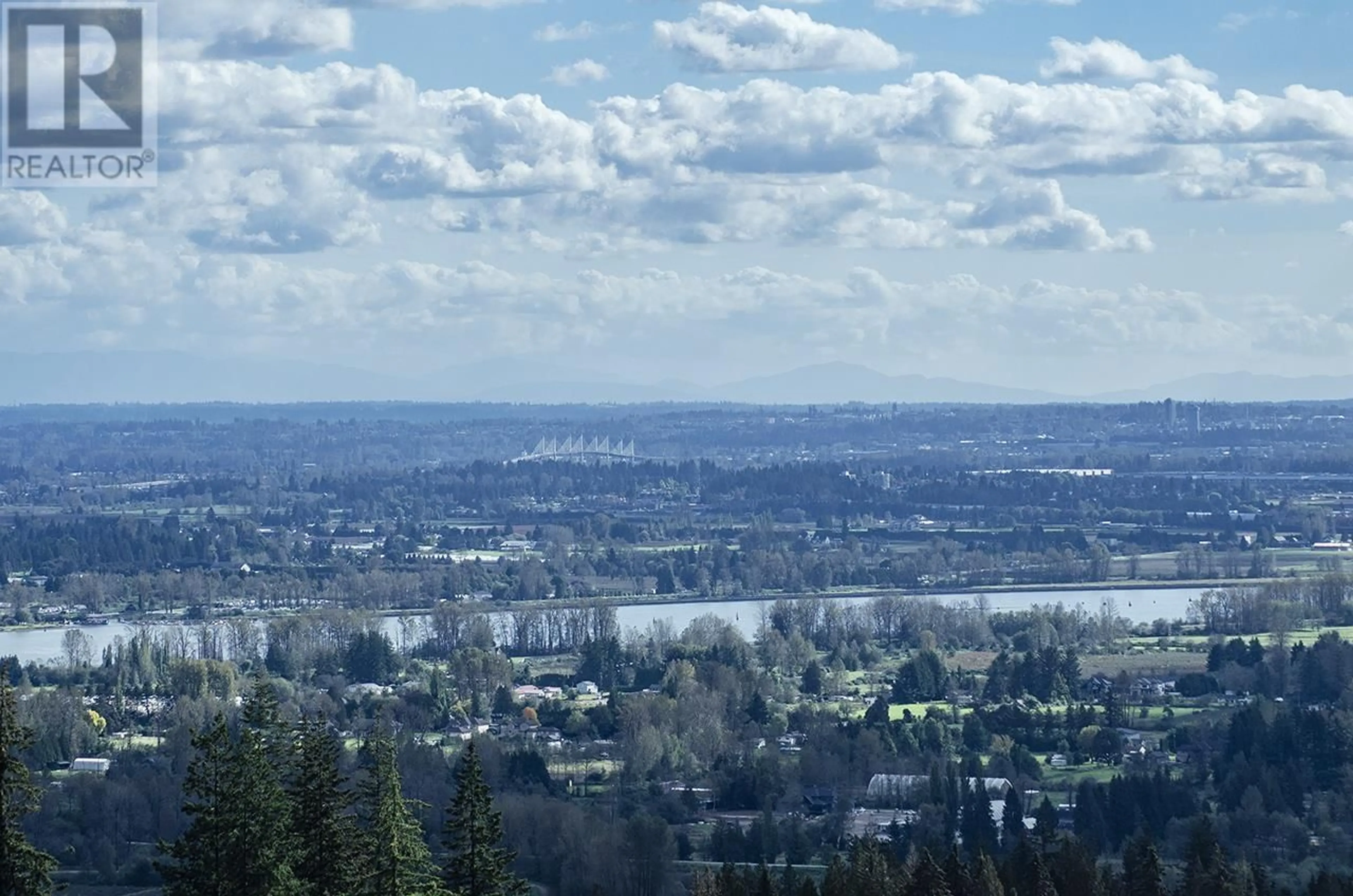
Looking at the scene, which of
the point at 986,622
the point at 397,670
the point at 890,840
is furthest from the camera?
the point at 986,622

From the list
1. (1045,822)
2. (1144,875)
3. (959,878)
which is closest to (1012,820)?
(1045,822)

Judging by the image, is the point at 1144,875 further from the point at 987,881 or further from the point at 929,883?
the point at 929,883

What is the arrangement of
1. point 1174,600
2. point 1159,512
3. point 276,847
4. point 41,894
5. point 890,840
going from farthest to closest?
point 1159,512 → point 1174,600 → point 890,840 → point 276,847 → point 41,894

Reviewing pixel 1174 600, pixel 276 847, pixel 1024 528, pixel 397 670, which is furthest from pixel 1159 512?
pixel 276 847

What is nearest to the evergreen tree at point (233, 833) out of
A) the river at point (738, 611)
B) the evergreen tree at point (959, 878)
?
the evergreen tree at point (959, 878)

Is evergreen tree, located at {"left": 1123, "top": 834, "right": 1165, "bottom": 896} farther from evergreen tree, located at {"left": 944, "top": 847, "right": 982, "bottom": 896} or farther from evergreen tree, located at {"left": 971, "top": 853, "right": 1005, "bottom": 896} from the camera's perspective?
evergreen tree, located at {"left": 944, "top": 847, "right": 982, "bottom": 896}

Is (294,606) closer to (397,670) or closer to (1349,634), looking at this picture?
(397,670)

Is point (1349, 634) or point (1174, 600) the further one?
point (1174, 600)
